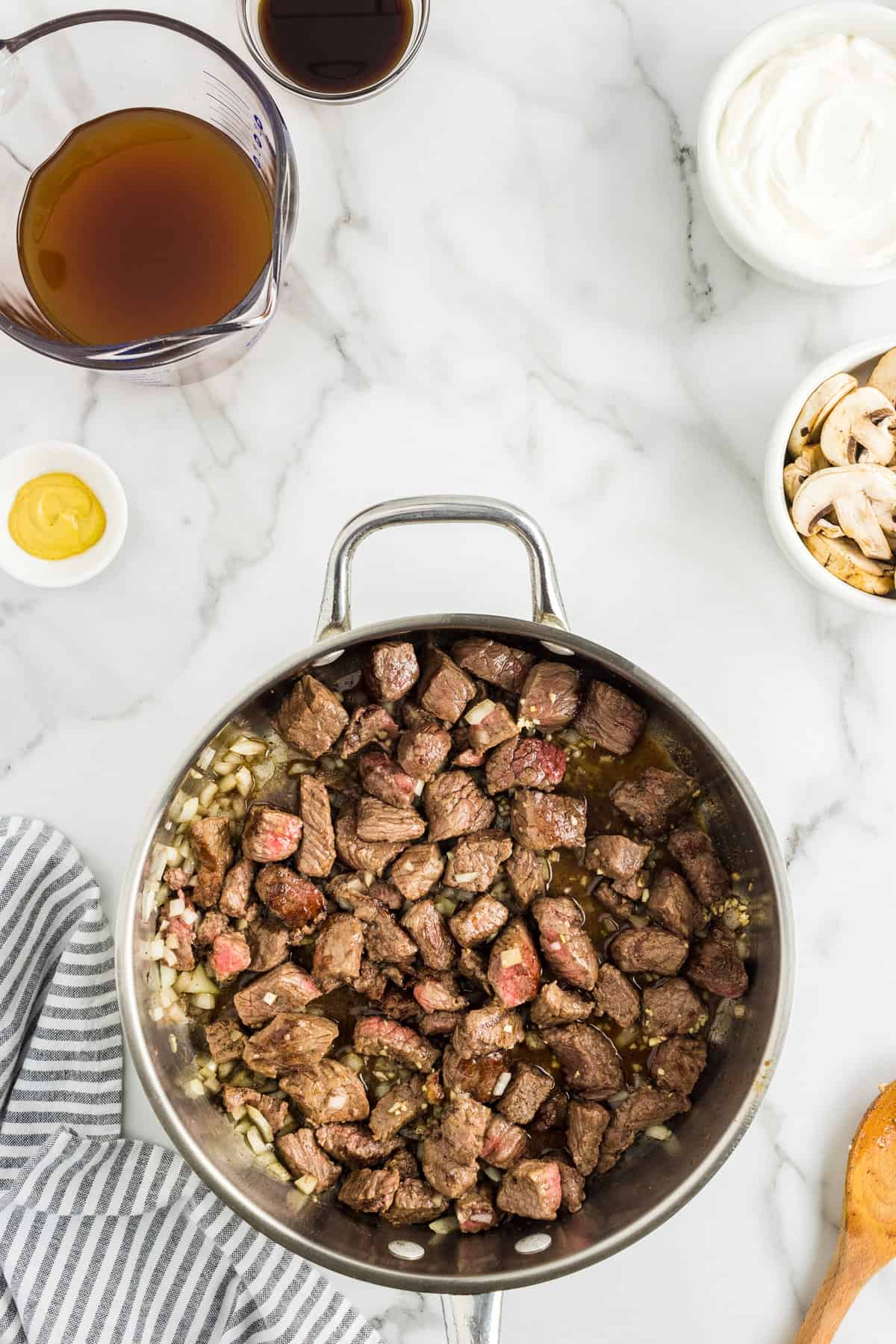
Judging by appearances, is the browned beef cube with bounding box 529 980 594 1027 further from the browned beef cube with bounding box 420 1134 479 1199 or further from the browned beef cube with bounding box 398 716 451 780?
the browned beef cube with bounding box 398 716 451 780

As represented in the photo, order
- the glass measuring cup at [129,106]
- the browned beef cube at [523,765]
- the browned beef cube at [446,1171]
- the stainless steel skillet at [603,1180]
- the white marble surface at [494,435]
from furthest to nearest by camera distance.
A: the white marble surface at [494,435]
the browned beef cube at [523,765]
the browned beef cube at [446,1171]
the glass measuring cup at [129,106]
the stainless steel skillet at [603,1180]

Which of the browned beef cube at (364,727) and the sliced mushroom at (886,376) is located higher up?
the sliced mushroom at (886,376)

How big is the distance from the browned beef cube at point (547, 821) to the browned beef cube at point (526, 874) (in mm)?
25

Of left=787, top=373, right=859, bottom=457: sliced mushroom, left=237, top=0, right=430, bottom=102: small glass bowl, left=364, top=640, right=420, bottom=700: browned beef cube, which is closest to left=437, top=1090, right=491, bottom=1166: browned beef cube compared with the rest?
left=364, top=640, right=420, bottom=700: browned beef cube

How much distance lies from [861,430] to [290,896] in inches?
63.4

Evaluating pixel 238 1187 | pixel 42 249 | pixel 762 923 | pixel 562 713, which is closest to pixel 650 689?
pixel 562 713

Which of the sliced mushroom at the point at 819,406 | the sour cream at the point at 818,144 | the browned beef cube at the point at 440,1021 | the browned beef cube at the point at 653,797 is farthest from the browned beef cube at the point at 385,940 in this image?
the sour cream at the point at 818,144

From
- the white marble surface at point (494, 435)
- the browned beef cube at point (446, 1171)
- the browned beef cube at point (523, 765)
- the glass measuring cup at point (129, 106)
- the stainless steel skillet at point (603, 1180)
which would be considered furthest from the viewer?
the white marble surface at point (494, 435)

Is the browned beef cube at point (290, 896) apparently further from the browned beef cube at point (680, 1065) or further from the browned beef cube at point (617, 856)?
the browned beef cube at point (680, 1065)

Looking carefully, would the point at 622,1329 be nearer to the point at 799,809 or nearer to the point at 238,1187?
the point at 238,1187

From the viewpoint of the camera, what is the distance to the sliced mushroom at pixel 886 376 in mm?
2367

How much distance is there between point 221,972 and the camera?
241cm

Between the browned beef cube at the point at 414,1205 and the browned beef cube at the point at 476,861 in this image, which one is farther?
the browned beef cube at the point at 476,861

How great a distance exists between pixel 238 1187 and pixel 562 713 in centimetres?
118
